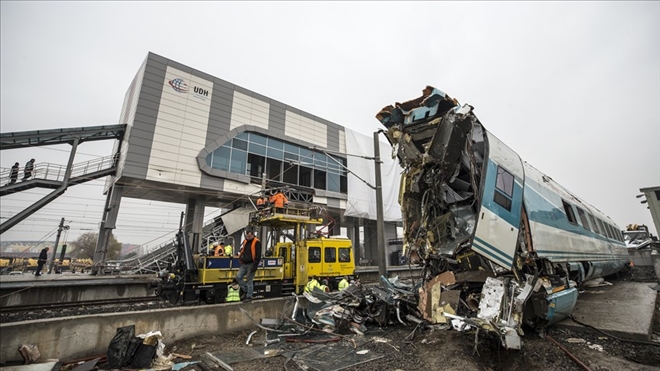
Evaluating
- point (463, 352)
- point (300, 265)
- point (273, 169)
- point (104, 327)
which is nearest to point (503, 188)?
point (463, 352)

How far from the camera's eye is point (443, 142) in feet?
18.4

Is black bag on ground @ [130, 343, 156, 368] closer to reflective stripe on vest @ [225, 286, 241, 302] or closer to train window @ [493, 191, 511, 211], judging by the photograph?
reflective stripe on vest @ [225, 286, 241, 302]

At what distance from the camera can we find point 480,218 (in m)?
4.81

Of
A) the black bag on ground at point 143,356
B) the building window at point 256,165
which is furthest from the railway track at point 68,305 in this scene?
the building window at point 256,165

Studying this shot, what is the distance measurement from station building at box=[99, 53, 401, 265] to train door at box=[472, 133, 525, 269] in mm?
9329

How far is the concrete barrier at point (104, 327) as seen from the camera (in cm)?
424

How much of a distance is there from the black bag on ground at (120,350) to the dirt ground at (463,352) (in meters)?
0.76

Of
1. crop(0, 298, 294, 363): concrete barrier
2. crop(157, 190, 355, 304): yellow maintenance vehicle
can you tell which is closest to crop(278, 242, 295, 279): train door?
crop(157, 190, 355, 304): yellow maintenance vehicle

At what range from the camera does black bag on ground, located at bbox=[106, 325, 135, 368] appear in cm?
436

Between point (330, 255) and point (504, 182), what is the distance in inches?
327

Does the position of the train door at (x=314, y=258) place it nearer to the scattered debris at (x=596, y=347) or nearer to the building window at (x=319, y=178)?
the scattered debris at (x=596, y=347)

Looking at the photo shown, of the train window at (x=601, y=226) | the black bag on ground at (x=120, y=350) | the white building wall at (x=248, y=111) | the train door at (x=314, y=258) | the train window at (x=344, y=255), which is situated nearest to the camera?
the black bag on ground at (x=120, y=350)

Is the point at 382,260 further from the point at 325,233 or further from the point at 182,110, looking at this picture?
the point at 182,110

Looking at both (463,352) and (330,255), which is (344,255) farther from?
(463,352)
